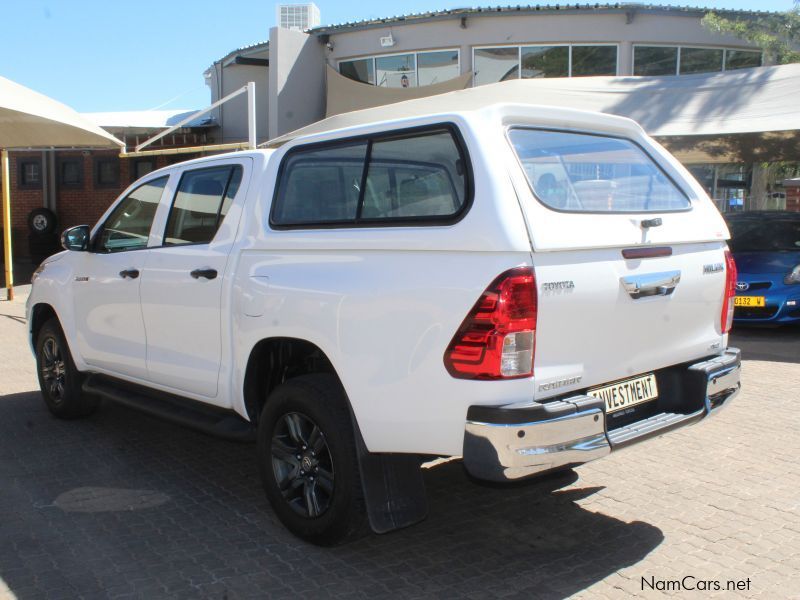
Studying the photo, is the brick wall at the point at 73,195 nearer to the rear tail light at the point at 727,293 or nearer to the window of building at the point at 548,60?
the window of building at the point at 548,60

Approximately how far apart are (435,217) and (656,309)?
44.5 inches

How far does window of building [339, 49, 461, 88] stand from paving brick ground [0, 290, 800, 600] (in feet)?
42.0

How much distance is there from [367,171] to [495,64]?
45.9 ft

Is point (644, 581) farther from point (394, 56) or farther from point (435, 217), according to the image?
point (394, 56)

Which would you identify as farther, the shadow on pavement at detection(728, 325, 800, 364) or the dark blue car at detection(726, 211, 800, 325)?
the dark blue car at detection(726, 211, 800, 325)

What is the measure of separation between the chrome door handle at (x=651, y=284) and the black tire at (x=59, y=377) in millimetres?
4237

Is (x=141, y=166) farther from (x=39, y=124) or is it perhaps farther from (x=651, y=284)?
(x=651, y=284)

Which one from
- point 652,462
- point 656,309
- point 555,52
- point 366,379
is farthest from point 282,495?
point 555,52

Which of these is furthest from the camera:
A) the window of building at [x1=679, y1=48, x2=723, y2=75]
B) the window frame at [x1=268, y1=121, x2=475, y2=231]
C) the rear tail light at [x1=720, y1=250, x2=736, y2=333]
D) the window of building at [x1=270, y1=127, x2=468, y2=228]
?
the window of building at [x1=679, y1=48, x2=723, y2=75]

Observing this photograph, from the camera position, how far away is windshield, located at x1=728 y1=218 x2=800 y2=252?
1052 cm

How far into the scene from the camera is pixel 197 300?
14.6 ft

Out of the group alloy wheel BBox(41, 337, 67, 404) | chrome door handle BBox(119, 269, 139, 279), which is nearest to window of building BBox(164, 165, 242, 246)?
chrome door handle BBox(119, 269, 139, 279)

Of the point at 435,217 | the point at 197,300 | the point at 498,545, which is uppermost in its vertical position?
the point at 435,217

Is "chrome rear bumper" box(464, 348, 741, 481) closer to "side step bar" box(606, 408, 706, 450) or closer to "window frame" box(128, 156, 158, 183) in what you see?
"side step bar" box(606, 408, 706, 450)
